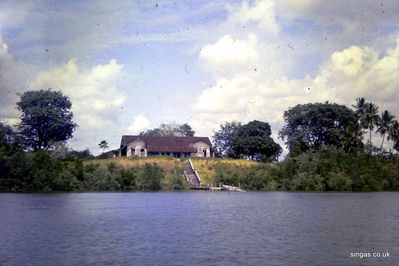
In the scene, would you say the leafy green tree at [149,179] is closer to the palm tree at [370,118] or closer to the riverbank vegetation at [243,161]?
the riverbank vegetation at [243,161]

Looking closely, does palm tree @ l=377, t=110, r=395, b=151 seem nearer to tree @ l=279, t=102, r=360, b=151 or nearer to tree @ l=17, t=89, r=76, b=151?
tree @ l=279, t=102, r=360, b=151

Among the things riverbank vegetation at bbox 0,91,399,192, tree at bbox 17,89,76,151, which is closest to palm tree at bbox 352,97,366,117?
riverbank vegetation at bbox 0,91,399,192

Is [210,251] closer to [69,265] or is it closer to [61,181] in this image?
[69,265]

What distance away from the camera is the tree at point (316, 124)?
138 meters

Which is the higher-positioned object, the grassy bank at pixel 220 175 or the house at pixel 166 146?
the house at pixel 166 146

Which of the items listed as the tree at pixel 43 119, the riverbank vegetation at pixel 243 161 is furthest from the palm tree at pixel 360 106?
the tree at pixel 43 119

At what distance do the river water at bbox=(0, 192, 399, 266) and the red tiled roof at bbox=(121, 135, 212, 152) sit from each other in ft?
270

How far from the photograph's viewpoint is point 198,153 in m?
145

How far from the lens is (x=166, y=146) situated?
144 m

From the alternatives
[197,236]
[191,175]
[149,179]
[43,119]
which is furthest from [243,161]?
[197,236]

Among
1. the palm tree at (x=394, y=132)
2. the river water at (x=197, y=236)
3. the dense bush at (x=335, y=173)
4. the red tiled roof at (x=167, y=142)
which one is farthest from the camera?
the red tiled roof at (x=167, y=142)

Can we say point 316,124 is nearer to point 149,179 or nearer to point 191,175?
point 191,175

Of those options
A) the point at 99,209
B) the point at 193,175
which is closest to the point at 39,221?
the point at 99,209

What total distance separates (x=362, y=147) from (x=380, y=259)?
10135 cm
